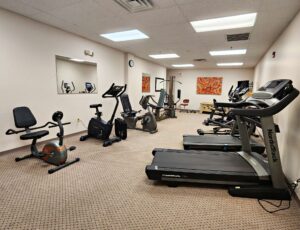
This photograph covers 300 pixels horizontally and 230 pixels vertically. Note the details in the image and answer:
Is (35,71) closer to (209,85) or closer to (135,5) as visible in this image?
(135,5)

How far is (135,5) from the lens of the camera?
2.78 metres

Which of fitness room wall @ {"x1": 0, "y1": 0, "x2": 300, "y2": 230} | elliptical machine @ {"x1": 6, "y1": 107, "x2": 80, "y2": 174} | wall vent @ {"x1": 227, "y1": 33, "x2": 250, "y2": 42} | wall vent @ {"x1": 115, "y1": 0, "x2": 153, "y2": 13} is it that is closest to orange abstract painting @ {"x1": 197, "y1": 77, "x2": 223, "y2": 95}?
fitness room wall @ {"x1": 0, "y1": 0, "x2": 300, "y2": 230}

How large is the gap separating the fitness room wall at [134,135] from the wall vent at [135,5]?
28mm

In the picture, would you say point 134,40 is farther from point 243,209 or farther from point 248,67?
point 248,67

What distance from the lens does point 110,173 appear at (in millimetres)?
2598

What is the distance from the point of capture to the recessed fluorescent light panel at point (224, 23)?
3.35 meters

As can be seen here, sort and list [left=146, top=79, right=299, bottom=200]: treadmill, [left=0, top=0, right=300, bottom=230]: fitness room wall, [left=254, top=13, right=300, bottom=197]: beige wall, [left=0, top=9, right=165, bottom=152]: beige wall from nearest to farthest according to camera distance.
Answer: [left=0, top=0, right=300, bottom=230]: fitness room wall < [left=146, top=79, right=299, bottom=200]: treadmill < [left=254, top=13, right=300, bottom=197]: beige wall < [left=0, top=9, right=165, bottom=152]: beige wall

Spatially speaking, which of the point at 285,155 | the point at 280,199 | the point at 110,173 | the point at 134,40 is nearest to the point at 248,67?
the point at 134,40

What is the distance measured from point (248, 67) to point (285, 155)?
805 centimetres

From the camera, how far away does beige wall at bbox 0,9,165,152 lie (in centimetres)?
311

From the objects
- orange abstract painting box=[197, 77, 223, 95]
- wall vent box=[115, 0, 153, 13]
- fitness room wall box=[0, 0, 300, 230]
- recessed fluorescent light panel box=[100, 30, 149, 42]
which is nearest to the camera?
fitness room wall box=[0, 0, 300, 230]

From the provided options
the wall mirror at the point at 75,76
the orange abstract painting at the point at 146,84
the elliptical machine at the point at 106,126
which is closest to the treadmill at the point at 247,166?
the elliptical machine at the point at 106,126

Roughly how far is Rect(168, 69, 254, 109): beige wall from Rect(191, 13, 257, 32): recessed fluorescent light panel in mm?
6660

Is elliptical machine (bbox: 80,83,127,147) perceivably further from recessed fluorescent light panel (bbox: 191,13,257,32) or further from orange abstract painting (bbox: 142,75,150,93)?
orange abstract painting (bbox: 142,75,150,93)
